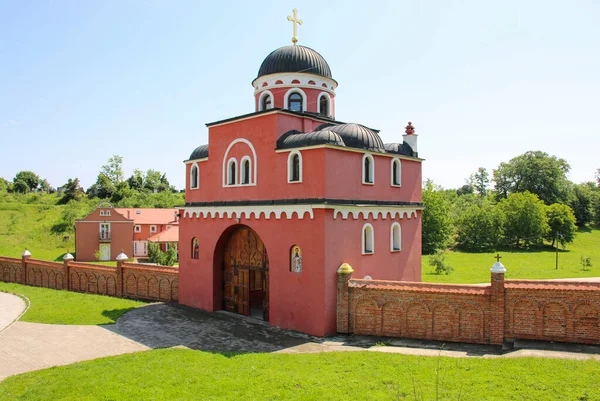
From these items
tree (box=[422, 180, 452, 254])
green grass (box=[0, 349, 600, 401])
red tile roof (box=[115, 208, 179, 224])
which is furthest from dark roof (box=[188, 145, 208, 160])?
tree (box=[422, 180, 452, 254])

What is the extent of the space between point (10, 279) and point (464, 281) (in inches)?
1133

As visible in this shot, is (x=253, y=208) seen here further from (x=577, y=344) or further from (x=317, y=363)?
(x=577, y=344)

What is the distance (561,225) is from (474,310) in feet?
157

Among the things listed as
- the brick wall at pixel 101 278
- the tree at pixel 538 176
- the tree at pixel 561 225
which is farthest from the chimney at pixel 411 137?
the tree at pixel 538 176

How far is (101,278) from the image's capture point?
965 inches

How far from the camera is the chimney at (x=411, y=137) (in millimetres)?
19453

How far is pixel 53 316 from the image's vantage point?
18.9 m

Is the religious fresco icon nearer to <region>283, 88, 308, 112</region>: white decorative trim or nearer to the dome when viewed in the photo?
the dome

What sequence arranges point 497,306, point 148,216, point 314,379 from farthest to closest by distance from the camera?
point 148,216 → point 497,306 → point 314,379

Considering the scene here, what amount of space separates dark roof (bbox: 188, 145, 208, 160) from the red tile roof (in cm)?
2718

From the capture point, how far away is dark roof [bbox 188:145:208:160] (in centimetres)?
2005

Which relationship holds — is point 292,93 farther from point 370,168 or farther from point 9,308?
point 9,308

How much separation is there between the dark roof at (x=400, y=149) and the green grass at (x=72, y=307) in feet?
42.0

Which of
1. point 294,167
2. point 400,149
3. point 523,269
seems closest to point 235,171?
point 294,167
